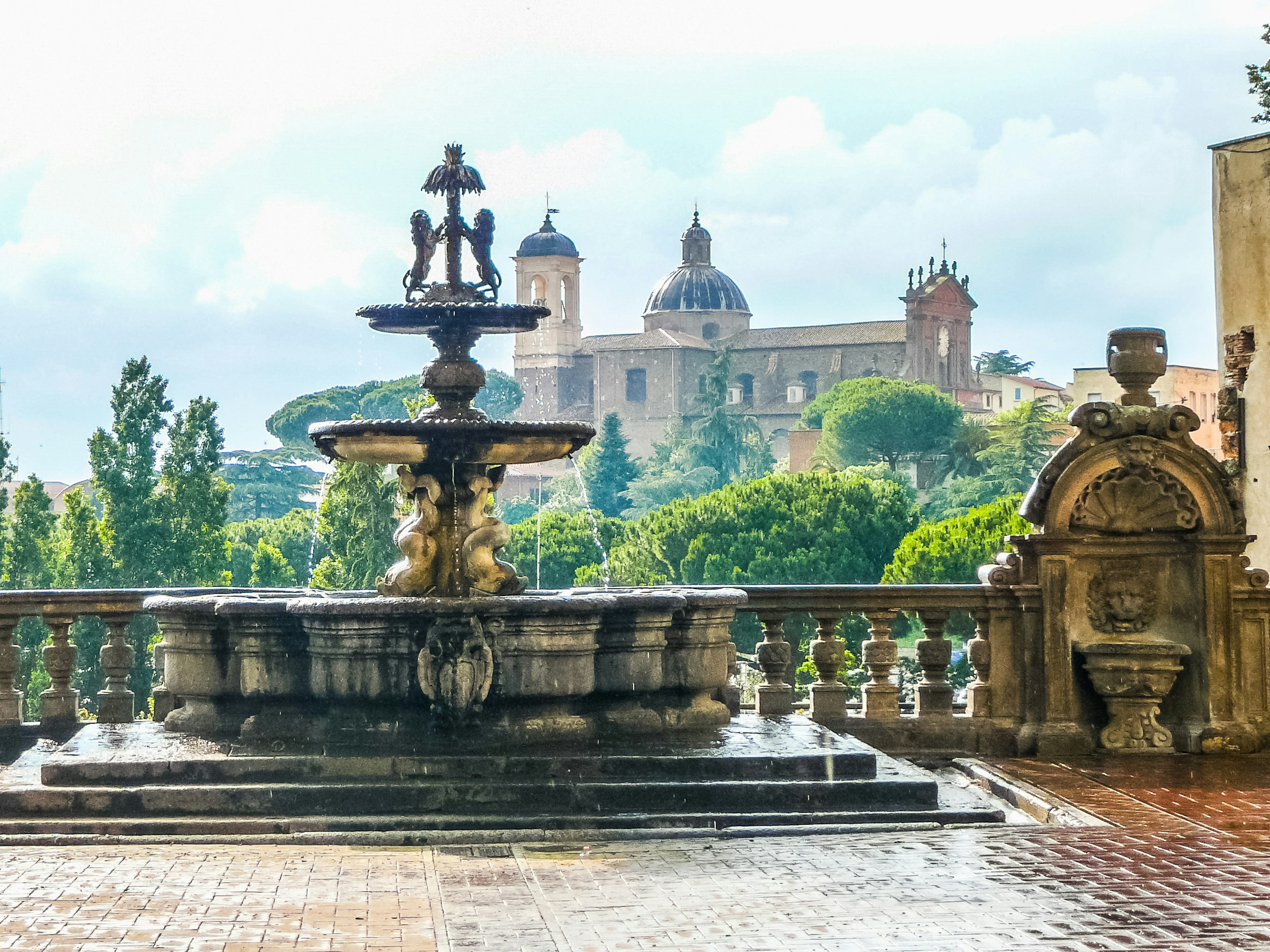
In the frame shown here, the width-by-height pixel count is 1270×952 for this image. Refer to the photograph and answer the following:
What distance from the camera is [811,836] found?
768 centimetres

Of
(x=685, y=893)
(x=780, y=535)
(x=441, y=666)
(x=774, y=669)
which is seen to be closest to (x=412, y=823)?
(x=441, y=666)

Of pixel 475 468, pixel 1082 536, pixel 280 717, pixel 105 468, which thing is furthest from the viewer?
pixel 105 468

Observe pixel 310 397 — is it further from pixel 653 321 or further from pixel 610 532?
pixel 610 532

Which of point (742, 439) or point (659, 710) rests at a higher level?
point (742, 439)

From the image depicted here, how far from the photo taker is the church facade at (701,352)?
12688 centimetres

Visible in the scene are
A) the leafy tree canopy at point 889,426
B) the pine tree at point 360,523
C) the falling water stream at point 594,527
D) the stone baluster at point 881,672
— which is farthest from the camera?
the leafy tree canopy at point 889,426

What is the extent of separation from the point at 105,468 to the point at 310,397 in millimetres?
68320

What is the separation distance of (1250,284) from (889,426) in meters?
79.7

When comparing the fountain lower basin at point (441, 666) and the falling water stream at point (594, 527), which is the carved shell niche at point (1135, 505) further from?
the falling water stream at point (594, 527)

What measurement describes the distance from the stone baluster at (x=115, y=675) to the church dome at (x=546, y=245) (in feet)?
425

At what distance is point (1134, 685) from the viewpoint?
400 inches

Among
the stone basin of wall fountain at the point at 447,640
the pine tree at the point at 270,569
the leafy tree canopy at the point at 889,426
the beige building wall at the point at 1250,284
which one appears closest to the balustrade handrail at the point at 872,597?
the stone basin of wall fountain at the point at 447,640

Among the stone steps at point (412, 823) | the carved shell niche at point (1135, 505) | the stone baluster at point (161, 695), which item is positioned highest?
the carved shell niche at point (1135, 505)

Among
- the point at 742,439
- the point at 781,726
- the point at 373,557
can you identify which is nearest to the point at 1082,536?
the point at 781,726
